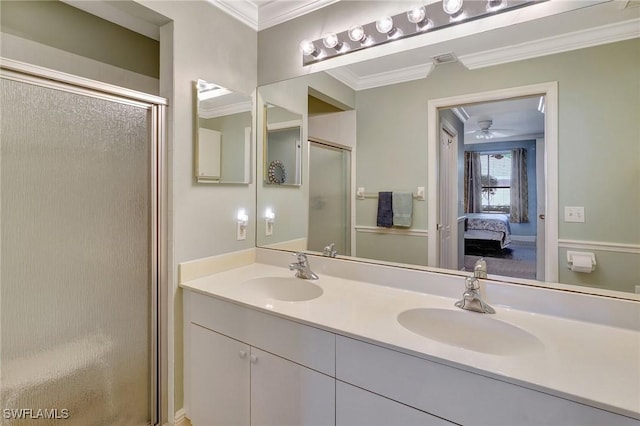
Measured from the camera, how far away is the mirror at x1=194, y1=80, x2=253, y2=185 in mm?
1656

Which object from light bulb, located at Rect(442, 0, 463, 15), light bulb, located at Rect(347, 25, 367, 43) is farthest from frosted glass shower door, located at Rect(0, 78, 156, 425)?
light bulb, located at Rect(442, 0, 463, 15)

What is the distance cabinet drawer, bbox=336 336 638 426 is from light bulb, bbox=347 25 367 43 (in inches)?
58.0

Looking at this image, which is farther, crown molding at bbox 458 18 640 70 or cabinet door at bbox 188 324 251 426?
cabinet door at bbox 188 324 251 426

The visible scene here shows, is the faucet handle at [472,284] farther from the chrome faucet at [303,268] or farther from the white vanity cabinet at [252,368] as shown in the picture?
the chrome faucet at [303,268]

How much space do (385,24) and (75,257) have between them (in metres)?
1.83

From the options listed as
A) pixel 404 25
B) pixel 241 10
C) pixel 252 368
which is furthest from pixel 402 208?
pixel 241 10

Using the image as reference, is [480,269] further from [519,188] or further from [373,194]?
[373,194]

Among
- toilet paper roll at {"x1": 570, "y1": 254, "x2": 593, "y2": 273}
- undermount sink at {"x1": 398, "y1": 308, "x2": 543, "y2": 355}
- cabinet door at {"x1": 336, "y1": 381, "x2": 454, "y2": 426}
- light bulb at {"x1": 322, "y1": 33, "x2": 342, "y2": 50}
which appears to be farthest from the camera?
light bulb at {"x1": 322, "y1": 33, "x2": 342, "y2": 50}

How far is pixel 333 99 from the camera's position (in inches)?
70.7

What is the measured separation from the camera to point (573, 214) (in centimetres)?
122

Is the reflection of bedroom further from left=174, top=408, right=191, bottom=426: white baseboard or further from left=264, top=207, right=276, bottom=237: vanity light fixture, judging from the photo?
left=174, top=408, right=191, bottom=426: white baseboard

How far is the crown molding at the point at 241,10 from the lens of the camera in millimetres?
1736

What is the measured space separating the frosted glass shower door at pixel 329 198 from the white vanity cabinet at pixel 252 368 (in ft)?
2.16

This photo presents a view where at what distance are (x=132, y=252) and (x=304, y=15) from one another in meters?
1.63
